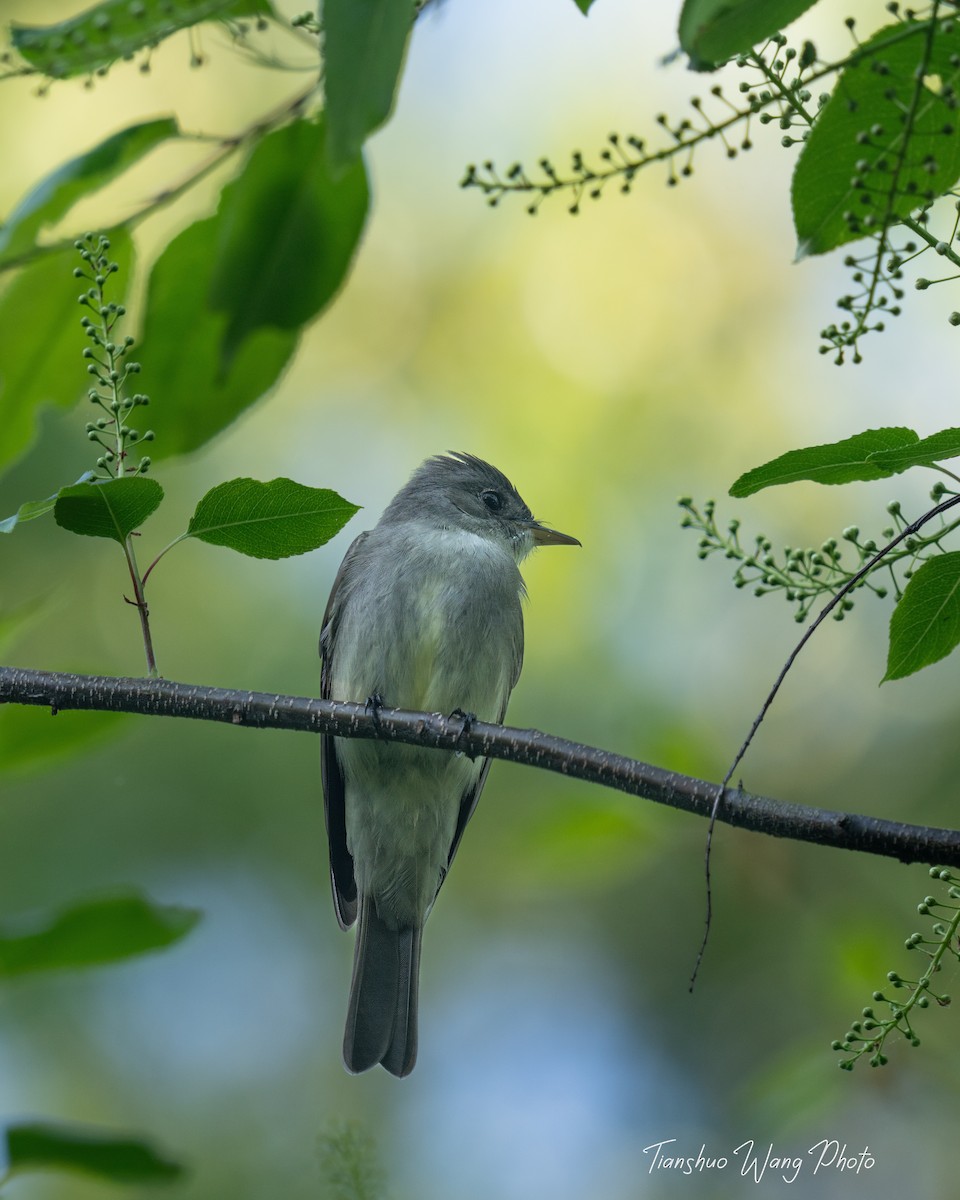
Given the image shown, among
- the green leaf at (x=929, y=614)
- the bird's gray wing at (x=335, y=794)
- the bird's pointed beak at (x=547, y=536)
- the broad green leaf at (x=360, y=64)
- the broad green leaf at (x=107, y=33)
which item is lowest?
the green leaf at (x=929, y=614)

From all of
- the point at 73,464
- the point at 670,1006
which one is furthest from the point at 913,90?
the point at 73,464

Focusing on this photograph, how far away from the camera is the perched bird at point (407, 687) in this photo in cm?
532

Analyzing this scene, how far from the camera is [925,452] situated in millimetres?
2004

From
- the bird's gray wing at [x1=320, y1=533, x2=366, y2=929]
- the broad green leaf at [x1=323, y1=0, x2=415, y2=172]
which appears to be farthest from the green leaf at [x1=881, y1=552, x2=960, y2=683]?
the bird's gray wing at [x1=320, y1=533, x2=366, y2=929]

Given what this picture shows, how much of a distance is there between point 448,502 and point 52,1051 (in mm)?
4660

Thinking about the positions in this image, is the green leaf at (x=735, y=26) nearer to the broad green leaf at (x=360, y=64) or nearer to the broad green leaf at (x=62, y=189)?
the broad green leaf at (x=360, y=64)

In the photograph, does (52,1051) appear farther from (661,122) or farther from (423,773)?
(661,122)

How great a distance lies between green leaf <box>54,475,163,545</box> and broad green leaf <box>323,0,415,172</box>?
2.83 feet

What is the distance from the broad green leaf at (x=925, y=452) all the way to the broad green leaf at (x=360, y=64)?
0.93m

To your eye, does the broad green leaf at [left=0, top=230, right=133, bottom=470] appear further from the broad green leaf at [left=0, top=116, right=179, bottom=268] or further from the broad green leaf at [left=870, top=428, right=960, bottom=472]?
the broad green leaf at [left=870, top=428, right=960, bottom=472]

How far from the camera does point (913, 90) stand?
1.76 metres

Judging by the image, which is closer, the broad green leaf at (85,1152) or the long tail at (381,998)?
the broad green leaf at (85,1152)

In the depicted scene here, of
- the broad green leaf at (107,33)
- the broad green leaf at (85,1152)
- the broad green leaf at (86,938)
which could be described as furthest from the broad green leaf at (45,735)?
the broad green leaf at (107,33)

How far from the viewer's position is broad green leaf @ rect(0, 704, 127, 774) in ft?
8.48
